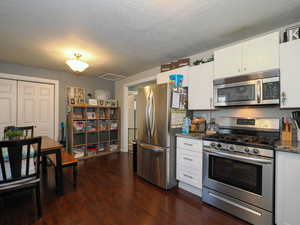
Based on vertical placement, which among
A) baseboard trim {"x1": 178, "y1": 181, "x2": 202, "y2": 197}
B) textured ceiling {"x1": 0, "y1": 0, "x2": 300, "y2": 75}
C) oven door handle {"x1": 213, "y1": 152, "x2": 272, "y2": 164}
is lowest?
baseboard trim {"x1": 178, "y1": 181, "x2": 202, "y2": 197}

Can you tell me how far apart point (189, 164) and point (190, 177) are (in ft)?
0.66

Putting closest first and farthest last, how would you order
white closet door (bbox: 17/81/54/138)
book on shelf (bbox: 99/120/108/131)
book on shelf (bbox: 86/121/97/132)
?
white closet door (bbox: 17/81/54/138), book on shelf (bbox: 86/121/97/132), book on shelf (bbox: 99/120/108/131)

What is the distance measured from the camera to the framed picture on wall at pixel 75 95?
4149mm

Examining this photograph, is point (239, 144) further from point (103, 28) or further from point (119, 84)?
point (119, 84)

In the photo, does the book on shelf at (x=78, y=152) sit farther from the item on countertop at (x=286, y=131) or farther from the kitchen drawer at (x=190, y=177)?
the item on countertop at (x=286, y=131)


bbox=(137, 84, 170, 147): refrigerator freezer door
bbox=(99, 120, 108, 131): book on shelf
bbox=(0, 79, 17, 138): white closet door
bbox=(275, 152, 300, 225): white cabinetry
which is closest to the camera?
bbox=(275, 152, 300, 225): white cabinetry

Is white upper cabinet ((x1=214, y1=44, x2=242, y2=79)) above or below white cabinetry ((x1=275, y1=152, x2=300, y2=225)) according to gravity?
above

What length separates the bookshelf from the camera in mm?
4035

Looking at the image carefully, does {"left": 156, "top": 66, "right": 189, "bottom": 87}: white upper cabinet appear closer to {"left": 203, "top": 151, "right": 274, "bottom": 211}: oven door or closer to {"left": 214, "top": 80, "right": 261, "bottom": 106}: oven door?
{"left": 214, "top": 80, "right": 261, "bottom": 106}: oven door

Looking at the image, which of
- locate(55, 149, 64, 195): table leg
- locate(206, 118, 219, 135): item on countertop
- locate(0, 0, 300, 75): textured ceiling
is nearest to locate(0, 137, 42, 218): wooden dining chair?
locate(55, 149, 64, 195): table leg

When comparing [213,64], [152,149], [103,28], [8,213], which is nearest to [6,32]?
[103,28]

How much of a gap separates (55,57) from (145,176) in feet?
10.1

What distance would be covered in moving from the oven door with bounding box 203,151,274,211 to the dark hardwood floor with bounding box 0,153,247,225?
1.07 feet

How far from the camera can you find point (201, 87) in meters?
2.53
